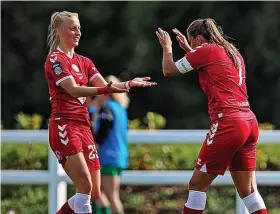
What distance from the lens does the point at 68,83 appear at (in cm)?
874

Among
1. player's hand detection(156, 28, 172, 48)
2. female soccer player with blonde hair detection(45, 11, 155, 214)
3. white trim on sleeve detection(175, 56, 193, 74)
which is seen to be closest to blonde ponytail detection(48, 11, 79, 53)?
female soccer player with blonde hair detection(45, 11, 155, 214)

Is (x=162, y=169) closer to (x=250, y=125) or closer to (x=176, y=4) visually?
(x=250, y=125)

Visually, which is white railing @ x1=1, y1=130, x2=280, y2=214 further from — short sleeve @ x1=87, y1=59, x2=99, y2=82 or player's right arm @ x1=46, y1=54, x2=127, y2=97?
player's right arm @ x1=46, y1=54, x2=127, y2=97

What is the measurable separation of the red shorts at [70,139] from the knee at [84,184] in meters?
0.19

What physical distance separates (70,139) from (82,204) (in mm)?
540

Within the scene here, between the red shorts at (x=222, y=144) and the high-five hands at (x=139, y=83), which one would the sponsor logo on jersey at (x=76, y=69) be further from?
the red shorts at (x=222, y=144)

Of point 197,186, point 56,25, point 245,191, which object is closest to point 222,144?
point 197,186

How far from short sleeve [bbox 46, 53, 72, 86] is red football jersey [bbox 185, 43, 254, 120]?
95 centimetres

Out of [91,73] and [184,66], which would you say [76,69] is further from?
[184,66]

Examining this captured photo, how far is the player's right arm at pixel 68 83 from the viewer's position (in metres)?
8.71

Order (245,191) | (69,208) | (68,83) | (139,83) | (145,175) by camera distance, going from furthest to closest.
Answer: (145,175)
(69,208)
(245,191)
(68,83)
(139,83)

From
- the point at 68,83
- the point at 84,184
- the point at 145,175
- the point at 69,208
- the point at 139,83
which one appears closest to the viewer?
the point at 139,83

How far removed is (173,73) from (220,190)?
3.33 m

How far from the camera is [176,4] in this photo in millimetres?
20297
